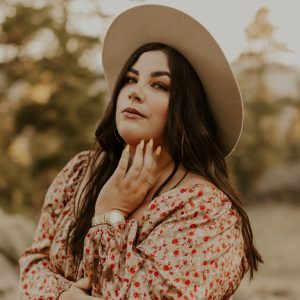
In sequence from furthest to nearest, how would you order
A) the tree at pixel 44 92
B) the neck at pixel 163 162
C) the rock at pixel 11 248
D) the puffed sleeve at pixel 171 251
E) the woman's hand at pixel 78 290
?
1. the tree at pixel 44 92
2. the rock at pixel 11 248
3. the neck at pixel 163 162
4. the woman's hand at pixel 78 290
5. the puffed sleeve at pixel 171 251

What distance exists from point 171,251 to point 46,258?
0.63 meters

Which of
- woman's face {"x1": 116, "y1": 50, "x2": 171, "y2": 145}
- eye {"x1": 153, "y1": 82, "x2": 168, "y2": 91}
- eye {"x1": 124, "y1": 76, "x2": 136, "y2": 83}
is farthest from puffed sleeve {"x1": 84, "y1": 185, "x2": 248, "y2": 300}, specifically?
eye {"x1": 124, "y1": 76, "x2": 136, "y2": 83}

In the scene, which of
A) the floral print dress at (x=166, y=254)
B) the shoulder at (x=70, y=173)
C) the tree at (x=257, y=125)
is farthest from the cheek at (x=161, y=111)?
the tree at (x=257, y=125)

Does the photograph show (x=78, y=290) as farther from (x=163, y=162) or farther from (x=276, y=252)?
(x=276, y=252)

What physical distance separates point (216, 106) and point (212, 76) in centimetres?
13

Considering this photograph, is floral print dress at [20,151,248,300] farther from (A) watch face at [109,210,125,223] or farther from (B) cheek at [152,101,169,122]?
(B) cheek at [152,101,169,122]

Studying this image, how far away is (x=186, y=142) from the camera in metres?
1.96

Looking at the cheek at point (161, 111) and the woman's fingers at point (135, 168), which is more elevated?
the cheek at point (161, 111)

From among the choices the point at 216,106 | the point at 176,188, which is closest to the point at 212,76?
the point at 216,106

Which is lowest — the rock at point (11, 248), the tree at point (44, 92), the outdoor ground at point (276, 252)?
the outdoor ground at point (276, 252)

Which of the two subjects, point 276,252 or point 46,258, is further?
point 276,252

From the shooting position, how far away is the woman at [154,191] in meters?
1.70

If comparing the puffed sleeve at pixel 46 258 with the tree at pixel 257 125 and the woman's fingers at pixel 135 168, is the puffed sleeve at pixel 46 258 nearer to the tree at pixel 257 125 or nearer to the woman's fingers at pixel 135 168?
the woman's fingers at pixel 135 168

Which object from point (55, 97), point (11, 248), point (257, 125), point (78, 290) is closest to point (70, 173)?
point (78, 290)
